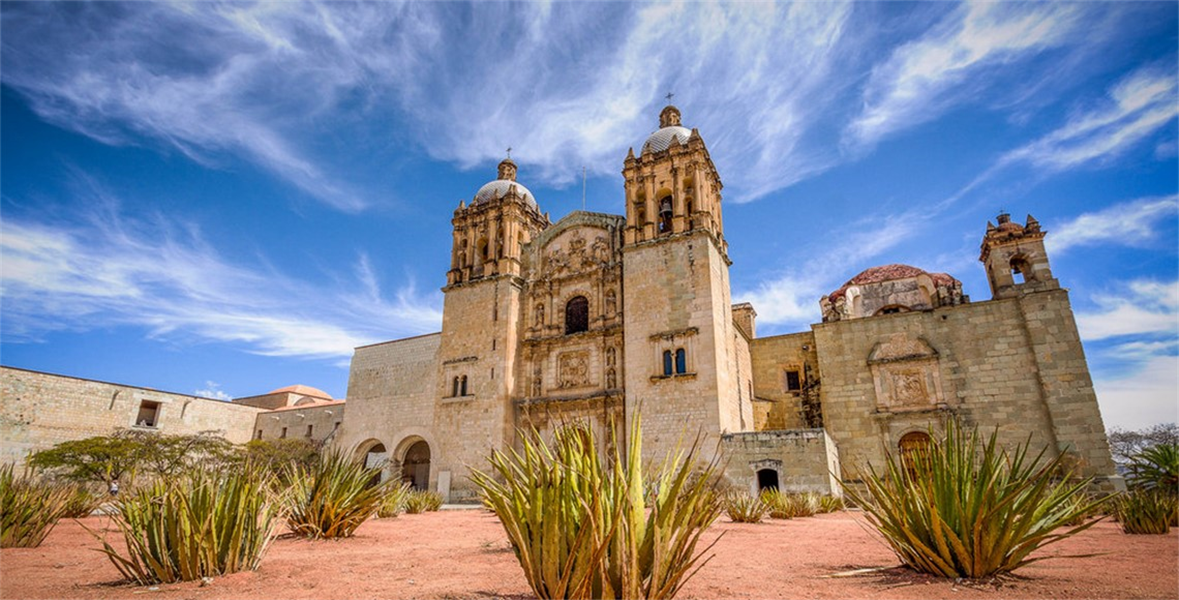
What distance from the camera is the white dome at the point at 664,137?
20.0m

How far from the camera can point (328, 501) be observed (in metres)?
6.07

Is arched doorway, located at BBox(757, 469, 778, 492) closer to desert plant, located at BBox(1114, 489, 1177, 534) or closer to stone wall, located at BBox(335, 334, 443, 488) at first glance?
desert plant, located at BBox(1114, 489, 1177, 534)

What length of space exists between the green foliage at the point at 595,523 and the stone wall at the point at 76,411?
26.0m

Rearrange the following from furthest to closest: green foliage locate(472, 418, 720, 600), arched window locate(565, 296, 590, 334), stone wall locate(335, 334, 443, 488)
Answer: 1. stone wall locate(335, 334, 443, 488)
2. arched window locate(565, 296, 590, 334)
3. green foliage locate(472, 418, 720, 600)

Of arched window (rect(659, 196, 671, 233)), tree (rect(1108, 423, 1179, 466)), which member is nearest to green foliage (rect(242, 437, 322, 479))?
arched window (rect(659, 196, 671, 233))

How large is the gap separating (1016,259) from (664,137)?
39.1ft

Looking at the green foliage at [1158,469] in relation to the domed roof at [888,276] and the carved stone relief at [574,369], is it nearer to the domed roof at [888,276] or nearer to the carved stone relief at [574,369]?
the domed roof at [888,276]

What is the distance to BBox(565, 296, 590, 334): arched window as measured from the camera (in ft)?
65.2

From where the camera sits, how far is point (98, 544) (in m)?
6.14

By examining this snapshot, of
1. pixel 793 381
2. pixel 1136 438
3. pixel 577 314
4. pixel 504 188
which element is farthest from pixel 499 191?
pixel 1136 438

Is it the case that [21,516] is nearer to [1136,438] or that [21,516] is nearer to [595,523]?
[595,523]

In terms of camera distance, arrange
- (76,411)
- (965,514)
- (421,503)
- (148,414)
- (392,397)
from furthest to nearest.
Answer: (148,414)
(392,397)
(76,411)
(421,503)
(965,514)

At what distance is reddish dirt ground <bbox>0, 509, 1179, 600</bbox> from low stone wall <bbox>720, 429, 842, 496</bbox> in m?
7.76

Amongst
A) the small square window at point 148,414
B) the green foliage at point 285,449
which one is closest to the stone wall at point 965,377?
the green foliage at point 285,449
